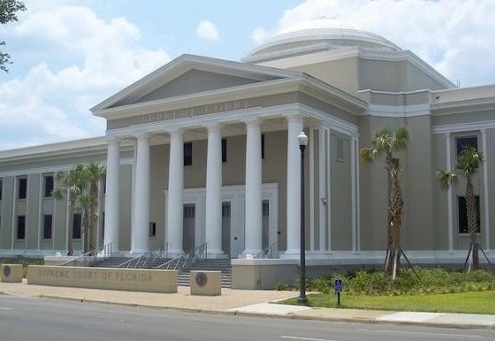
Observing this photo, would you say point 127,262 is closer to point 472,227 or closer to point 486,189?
point 472,227

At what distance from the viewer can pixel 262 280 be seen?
29.9 meters

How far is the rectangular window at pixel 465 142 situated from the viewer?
3797 cm

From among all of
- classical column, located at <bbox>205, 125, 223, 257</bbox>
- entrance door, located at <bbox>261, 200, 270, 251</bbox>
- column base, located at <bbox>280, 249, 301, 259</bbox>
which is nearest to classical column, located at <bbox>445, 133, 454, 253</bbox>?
entrance door, located at <bbox>261, 200, 270, 251</bbox>

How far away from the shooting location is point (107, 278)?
3053cm

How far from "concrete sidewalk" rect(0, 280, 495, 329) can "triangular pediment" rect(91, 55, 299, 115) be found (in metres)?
11.1

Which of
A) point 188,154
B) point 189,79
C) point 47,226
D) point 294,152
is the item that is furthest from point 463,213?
point 47,226

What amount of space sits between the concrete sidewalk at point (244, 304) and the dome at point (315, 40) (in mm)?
18856

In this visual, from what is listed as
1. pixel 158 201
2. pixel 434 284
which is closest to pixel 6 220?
pixel 158 201

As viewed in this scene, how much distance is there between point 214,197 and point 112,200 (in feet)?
24.7

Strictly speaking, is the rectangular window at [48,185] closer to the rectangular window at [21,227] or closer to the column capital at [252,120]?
the rectangular window at [21,227]

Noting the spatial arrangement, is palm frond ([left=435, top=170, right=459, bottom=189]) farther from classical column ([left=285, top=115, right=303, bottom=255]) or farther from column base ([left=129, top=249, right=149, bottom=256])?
column base ([left=129, top=249, right=149, bottom=256])

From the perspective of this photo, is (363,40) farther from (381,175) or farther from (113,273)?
(113,273)

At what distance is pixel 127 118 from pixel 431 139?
1685 cm

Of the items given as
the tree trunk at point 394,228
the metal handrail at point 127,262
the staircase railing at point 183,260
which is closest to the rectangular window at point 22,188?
the metal handrail at point 127,262
